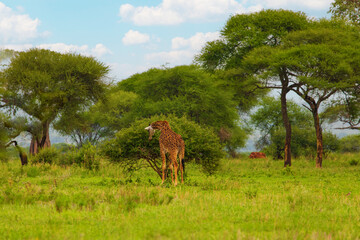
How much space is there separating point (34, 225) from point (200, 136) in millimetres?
10179

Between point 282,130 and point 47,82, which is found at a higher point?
point 47,82

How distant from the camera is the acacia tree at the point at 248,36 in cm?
3262

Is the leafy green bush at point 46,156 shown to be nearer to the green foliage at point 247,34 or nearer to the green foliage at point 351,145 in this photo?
the green foliage at point 247,34

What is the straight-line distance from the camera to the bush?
1678 cm

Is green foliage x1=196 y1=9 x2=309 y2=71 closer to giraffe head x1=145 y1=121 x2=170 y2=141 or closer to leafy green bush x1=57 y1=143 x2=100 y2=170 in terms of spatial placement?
leafy green bush x1=57 y1=143 x2=100 y2=170

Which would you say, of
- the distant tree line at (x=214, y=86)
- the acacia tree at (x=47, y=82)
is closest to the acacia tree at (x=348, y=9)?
the distant tree line at (x=214, y=86)

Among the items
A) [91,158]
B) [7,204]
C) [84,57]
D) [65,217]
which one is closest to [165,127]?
[7,204]

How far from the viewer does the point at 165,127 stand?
1507cm

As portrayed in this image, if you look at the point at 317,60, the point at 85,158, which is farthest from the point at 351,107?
the point at 85,158

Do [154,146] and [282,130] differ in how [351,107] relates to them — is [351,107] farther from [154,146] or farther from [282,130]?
[154,146]

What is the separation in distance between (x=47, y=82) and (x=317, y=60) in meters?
21.5

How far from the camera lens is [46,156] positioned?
29.9m

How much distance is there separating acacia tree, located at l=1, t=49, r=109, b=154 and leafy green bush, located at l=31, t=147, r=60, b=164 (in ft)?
19.1

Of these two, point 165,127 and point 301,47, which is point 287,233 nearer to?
point 165,127
